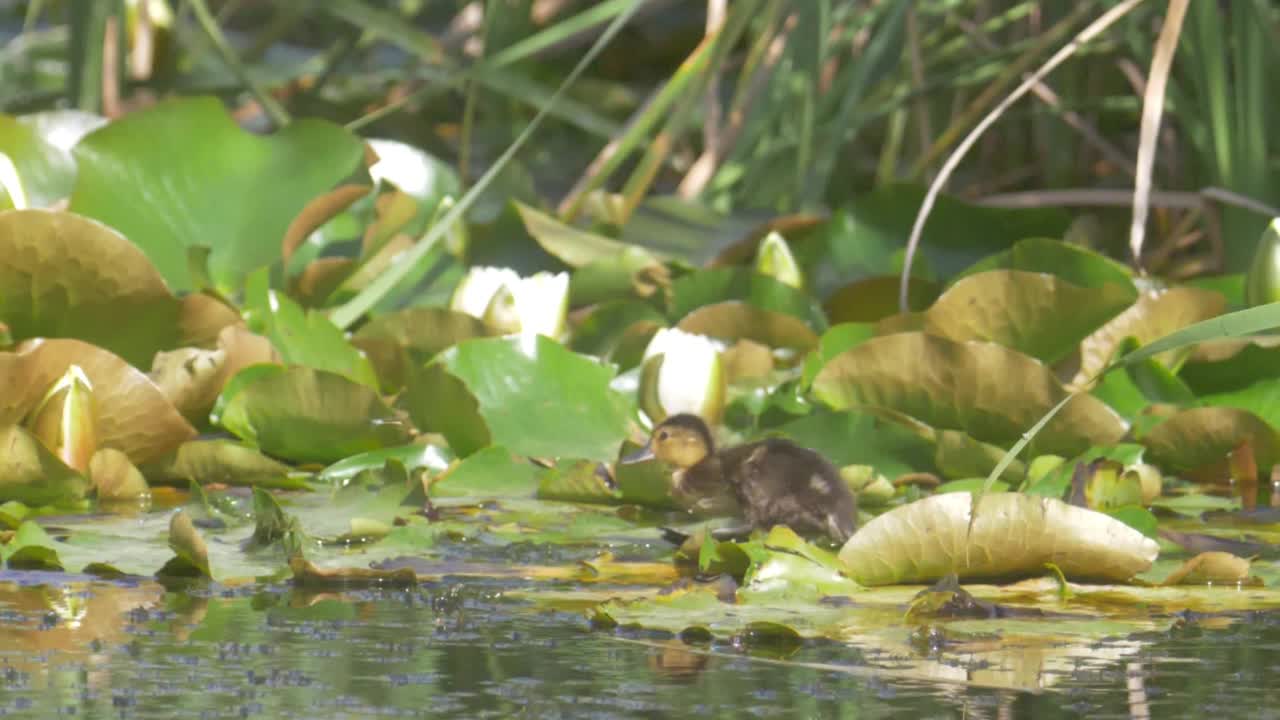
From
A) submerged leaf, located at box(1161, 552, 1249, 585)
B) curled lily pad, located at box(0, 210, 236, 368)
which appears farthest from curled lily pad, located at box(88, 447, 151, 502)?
submerged leaf, located at box(1161, 552, 1249, 585)

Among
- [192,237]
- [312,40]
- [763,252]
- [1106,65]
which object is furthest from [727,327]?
[312,40]

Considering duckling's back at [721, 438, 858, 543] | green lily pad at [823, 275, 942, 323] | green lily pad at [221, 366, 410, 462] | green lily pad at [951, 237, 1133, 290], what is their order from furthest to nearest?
green lily pad at [823, 275, 942, 323], green lily pad at [951, 237, 1133, 290], green lily pad at [221, 366, 410, 462], duckling's back at [721, 438, 858, 543]

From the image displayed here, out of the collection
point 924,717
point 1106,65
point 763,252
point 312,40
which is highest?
point 312,40

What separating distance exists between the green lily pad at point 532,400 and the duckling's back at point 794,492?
307 millimetres

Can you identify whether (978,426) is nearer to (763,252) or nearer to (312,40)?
(763,252)

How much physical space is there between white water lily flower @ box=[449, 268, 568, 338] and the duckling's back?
1.78 feet

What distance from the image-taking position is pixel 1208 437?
6.39 ft

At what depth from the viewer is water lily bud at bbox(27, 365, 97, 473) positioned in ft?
5.72

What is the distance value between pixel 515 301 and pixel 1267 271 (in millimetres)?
871

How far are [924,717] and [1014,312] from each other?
112 centimetres

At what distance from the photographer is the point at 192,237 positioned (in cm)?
236

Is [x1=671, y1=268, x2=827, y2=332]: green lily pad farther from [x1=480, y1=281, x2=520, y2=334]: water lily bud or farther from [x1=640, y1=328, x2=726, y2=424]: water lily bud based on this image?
[x1=640, y1=328, x2=726, y2=424]: water lily bud

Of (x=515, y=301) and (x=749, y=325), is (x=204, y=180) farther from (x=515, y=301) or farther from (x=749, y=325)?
(x=749, y=325)

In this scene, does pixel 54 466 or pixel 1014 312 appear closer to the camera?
pixel 54 466
